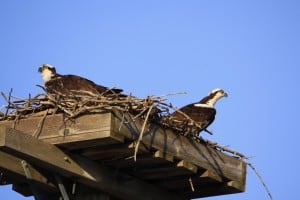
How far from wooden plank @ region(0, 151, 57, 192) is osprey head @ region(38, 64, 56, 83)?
3.78 meters

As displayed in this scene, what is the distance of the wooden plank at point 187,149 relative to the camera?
5223 mm

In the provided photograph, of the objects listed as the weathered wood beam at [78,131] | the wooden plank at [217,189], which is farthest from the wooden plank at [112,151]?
the wooden plank at [217,189]

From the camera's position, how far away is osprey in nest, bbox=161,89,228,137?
5840 millimetres

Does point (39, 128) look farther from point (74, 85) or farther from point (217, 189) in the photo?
point (74, 85)

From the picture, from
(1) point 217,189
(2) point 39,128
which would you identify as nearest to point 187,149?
(1) point 217,189

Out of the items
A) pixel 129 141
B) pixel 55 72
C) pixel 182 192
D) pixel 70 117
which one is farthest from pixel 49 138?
pixel 55 72

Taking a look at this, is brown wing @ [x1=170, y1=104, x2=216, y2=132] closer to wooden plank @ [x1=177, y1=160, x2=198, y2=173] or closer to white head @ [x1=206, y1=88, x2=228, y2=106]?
white head @ [x1=206, y1=88, x2=228, y2=106]

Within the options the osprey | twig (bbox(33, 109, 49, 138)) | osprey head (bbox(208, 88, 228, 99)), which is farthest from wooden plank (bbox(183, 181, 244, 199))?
osprey head (bbox(208, 88, 228, 99))

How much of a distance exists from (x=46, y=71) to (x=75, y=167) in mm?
4434

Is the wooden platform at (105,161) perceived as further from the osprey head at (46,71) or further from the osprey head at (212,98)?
the osprey head at (212,98)

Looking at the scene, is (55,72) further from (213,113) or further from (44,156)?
(44,156)

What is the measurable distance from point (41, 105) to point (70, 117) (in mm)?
729

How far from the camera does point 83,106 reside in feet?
17.4

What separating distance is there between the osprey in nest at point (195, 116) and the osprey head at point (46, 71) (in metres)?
1.88
